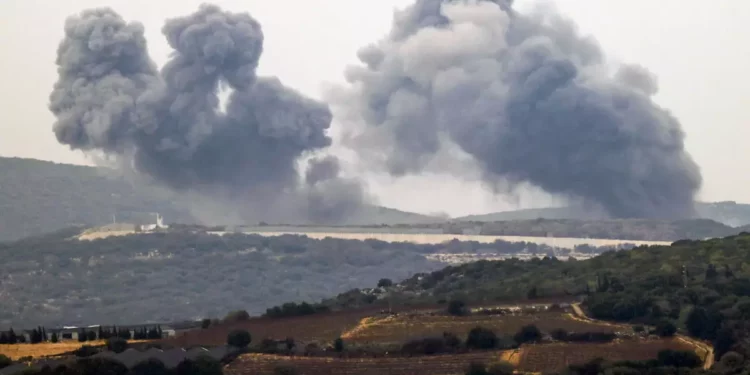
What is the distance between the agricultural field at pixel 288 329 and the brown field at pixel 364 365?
5154mm

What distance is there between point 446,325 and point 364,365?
9623 millimetres

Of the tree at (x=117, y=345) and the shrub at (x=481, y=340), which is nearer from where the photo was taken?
the shrub at (x=481, y=340)

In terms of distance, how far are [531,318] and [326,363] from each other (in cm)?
1224

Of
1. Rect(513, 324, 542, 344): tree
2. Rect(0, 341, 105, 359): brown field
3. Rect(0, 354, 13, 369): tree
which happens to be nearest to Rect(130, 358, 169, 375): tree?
Rect(0, 354, 13, 369): tree

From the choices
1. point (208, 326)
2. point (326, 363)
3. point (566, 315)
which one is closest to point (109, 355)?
point (326, 363)

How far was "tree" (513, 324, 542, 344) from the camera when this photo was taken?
6850 cm

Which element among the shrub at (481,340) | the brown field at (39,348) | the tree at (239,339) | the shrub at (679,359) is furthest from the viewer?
the brown field at (39,348)

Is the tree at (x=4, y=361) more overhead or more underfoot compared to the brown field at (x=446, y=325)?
more underfoot

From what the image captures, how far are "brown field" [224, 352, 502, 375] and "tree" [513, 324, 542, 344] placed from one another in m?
2.87

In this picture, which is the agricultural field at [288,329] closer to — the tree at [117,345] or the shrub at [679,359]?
the tree at [117,345]

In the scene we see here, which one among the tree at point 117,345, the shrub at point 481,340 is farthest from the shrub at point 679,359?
the tree at point 117,345

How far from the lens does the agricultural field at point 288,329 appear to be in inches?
2872

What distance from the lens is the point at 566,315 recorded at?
74.7 metres

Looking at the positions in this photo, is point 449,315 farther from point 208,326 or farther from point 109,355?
point 109,355
